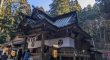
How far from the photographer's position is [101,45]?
4531cm

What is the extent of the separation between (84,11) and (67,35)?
47212 mm

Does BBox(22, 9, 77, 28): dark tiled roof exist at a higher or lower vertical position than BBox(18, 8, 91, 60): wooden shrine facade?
higher

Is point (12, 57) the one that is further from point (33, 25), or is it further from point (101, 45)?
point (101, 45)

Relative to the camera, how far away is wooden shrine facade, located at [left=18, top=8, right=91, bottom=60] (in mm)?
16703

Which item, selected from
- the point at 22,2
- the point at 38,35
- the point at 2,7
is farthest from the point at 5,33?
the point at 38,35

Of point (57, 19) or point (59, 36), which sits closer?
point (59, 36)

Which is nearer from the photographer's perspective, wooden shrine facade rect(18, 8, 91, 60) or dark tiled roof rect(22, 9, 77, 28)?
wooden shrine facade rect(18, 8, 91, 60)

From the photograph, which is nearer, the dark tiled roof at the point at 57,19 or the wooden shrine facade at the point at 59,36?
the wooden shrine facade at the point at 59,36

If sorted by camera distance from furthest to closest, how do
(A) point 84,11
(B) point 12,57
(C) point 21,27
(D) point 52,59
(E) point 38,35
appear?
(A) point 84,11 < (B) point 12,57 < (C) point 21,27 < (E) point 38,35 < (D) point 52,59

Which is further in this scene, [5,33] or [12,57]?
[5,33]

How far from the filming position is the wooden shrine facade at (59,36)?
1670 centimetres

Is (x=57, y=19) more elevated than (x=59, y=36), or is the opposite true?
(x=57, y=19)

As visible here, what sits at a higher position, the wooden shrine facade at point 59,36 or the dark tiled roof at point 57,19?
the dark tiled roof at point 57,19

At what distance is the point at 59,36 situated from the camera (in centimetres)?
1788
